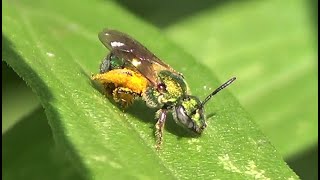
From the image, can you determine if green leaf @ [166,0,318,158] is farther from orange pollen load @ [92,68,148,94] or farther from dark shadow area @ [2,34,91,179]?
dark shadow area @ [2,34,91,179]

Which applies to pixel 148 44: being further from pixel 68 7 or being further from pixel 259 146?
pixel 259 146

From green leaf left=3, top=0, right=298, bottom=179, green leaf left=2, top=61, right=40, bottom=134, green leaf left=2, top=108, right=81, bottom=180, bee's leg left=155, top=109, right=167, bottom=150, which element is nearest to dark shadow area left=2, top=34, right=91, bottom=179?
green leaf left=3, top=0, right=298, bottom=179

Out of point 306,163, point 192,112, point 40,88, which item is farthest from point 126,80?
point 306,163

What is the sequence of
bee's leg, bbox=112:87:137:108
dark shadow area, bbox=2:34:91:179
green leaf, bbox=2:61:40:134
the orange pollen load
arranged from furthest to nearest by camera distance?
green leaf, bbox=2:61:40:134 → the orange pollen load → bee's leg, bbox=112:87:137:108 → dark shadow area, bbox=2:34:91:179

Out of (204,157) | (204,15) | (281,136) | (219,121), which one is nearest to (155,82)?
(219,121)

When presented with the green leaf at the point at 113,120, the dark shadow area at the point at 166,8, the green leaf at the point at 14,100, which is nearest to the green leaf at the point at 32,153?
the green leaf at the point at 14,100

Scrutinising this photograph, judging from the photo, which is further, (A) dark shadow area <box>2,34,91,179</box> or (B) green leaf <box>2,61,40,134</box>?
(B) green leaf <box>2,61,40,134</box>

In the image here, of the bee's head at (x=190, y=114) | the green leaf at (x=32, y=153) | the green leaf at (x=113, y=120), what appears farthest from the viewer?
the green leaf at (x=32, y=153)

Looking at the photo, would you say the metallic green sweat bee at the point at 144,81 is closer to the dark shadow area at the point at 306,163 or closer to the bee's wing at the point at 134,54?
the bee's wing at the point at 134,54
